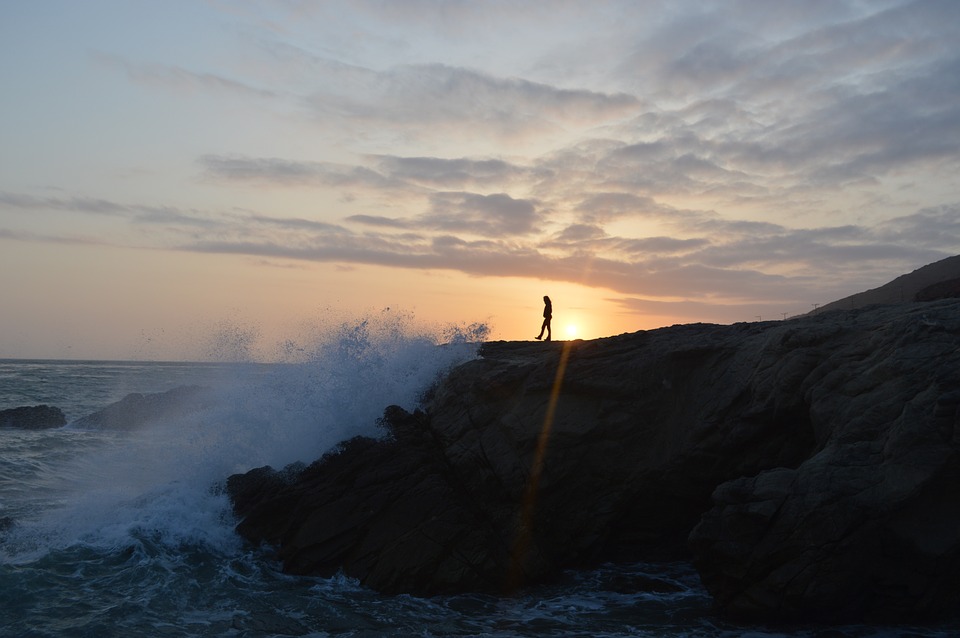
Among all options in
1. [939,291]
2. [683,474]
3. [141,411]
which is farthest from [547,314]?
[141,411]

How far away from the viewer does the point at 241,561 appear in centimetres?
1313

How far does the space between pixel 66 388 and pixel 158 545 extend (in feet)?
175

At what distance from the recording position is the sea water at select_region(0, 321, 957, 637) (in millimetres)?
10469

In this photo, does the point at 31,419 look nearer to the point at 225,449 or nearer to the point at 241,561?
the point at 225,449

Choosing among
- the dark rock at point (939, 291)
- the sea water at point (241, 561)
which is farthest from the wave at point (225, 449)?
the dark rock at point (939, 291)

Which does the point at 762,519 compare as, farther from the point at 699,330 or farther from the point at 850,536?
the point at 699,330

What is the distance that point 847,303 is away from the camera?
4328cm

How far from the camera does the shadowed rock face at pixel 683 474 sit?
944 centimetres

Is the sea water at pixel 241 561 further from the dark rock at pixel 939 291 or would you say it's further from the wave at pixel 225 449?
the dark rock at pixel 939 291

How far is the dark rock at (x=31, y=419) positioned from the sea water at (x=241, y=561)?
1338cm

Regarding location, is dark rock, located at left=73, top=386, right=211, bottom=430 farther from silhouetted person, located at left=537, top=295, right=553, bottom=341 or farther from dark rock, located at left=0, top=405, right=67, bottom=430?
silhouetted person, located at left=537, top=295, right=553, bottom=341

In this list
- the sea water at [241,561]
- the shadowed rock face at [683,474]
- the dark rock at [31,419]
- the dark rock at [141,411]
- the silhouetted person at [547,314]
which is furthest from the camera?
the dark rock at [141,411]

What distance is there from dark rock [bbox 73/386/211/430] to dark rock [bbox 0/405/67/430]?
962mm

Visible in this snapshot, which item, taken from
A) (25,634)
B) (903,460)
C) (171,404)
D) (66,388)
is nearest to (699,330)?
(903,460)
